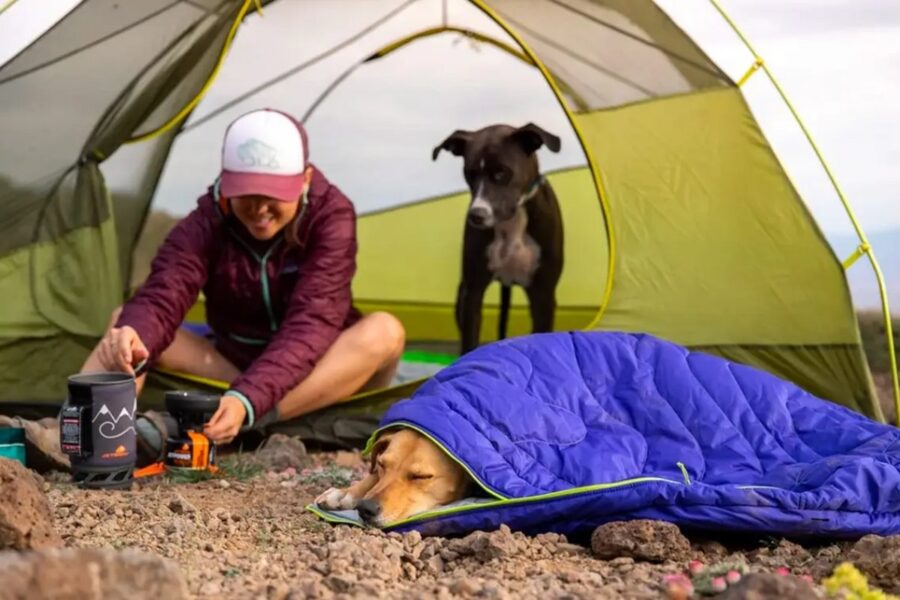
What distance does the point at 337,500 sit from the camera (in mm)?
2754

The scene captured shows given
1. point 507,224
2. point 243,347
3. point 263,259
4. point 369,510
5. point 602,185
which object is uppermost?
point 602,185

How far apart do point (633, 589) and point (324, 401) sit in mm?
1830

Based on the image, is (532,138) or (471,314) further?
(471,314)

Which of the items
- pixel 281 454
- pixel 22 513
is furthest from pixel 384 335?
pixel 22 513

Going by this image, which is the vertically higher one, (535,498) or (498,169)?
(498,169)

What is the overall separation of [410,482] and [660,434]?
0.65m

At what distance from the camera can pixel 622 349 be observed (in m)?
3.07

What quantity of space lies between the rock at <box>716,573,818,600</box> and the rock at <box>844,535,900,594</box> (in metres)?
0.45

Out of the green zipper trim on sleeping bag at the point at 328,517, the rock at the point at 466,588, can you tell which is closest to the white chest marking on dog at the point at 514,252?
the green zipper trim on sleeping bag at the point at 328,517

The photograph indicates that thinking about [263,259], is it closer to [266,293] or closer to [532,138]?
[266,293]

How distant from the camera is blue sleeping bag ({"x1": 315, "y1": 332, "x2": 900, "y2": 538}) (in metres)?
2.51

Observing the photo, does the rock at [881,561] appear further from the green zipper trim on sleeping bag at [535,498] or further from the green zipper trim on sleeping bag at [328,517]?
the green zipper trim on sleeping bag at [328,517]

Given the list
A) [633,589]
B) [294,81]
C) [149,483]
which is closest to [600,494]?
[633,589]

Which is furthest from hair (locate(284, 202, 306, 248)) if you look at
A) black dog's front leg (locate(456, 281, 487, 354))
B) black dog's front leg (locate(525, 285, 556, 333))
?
black dog's front leg (locate(525, 285, 556, 333))
